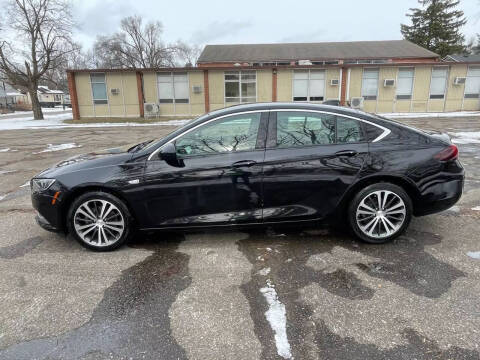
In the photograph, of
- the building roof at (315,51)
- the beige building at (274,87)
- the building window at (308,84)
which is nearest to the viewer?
the beige building at (274,87)

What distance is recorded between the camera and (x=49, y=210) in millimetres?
3361

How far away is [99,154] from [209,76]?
→ 2018cm

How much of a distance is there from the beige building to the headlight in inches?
791

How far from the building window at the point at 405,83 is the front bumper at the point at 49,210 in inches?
968

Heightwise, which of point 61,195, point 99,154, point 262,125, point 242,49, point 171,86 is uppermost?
point 242,49

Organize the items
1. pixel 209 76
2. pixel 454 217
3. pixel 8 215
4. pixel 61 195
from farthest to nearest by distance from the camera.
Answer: pixel 209 76 → pixel 8 215 → pixel 454 217 → pixel 61 195

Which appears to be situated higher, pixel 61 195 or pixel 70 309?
pixel 61 195

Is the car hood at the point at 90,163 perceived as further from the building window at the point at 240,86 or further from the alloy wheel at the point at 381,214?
the building window at the point at 240,86

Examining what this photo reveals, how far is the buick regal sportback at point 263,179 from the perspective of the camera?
3.26 metres

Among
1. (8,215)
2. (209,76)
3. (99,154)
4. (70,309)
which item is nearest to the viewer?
(70,309)

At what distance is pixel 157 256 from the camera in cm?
335

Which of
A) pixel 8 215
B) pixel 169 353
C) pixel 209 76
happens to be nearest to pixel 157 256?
pixel 169 353

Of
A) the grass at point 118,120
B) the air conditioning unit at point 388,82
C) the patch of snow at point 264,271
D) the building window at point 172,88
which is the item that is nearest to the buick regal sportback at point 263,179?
the patch of snow at point 264,271

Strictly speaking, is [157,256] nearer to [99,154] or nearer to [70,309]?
[70,309]
